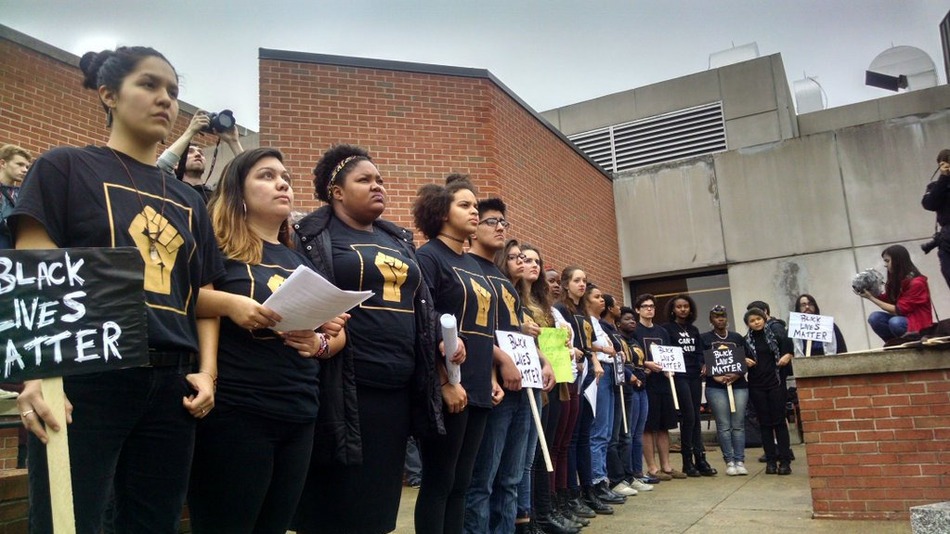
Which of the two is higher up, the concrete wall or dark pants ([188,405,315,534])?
the concrete wall

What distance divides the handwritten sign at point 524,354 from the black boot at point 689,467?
166 inches

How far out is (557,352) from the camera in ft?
16.0

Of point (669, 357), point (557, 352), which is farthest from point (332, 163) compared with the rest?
point (669, 357)

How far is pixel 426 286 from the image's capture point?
3.24 m

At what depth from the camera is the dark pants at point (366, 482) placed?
271 centimetres

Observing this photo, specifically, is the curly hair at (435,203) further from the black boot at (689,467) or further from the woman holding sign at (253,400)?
the black boot at (689,467)

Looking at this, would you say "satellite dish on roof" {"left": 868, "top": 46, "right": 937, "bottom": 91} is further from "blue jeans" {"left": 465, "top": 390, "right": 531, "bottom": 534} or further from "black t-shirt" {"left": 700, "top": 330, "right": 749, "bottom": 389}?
"blue jeans" {"left": 465, "top": 390, "right": 531, "bottom": 534}

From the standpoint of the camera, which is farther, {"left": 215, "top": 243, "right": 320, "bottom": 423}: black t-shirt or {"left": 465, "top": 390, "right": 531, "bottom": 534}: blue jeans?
{"left": 465, "top": 390, "right": 531, "bottom": 534}: blue jeans

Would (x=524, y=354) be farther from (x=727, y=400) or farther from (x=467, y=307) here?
(x=727, y=400)

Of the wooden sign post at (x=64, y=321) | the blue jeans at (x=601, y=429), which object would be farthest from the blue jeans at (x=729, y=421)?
the wooden sign post at (x=64, y=321)

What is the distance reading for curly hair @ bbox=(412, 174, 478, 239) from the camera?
379 cm

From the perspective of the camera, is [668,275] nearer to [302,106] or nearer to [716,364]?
[716,364]

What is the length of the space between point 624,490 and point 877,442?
7.46 feet

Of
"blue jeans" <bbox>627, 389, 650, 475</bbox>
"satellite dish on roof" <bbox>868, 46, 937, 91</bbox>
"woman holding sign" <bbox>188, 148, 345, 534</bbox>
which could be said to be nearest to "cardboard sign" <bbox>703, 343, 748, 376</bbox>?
"blue jeans" <bbox>627, 389, 650, 475</bbox>
